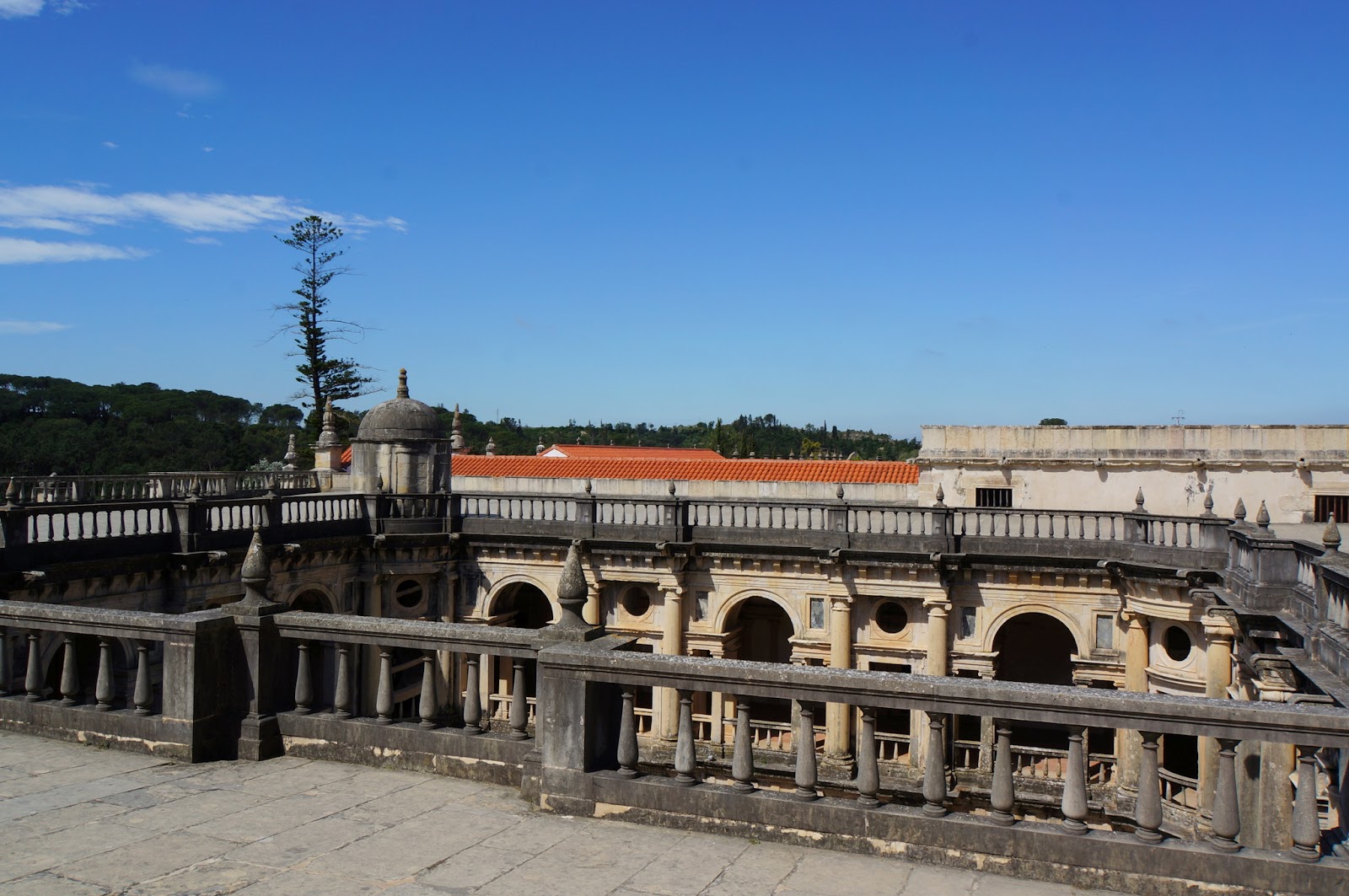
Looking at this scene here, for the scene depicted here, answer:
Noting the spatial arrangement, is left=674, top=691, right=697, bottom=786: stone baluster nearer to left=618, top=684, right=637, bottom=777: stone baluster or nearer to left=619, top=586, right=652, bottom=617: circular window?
left=618, top=684, right=637, bottom=777: stone baluster

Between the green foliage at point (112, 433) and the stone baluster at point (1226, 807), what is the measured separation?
43152mm

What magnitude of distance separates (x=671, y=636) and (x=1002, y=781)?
50.8 ft

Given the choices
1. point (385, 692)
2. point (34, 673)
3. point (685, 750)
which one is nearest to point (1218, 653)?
point (685, 750)

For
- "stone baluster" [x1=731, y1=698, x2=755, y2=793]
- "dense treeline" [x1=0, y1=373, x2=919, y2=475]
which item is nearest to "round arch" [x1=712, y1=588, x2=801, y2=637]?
"stone baluster" [x1=731, y1=698, x2=755, y2=793]

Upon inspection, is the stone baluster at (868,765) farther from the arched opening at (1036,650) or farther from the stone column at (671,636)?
the arched opening at (1036,650)

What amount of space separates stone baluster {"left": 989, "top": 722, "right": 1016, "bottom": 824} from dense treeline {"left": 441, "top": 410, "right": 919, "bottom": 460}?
5787 centimetres

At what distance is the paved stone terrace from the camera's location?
4980 mm

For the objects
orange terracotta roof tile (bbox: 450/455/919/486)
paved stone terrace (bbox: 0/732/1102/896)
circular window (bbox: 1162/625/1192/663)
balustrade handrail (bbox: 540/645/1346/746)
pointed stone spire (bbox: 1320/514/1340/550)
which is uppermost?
orange terracotta roof tile (bbox: 450/455/919/486)

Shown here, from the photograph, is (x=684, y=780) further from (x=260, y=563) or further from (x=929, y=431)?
(x=929, y=431)

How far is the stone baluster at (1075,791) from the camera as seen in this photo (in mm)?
5258

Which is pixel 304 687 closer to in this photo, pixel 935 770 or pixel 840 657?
pixel 935 770

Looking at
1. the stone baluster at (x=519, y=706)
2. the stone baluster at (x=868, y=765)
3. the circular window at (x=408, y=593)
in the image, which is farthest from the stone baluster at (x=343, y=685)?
the circular window at (x=408, y=593)

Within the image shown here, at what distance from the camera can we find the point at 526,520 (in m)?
21.6

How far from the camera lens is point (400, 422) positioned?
2122cm
